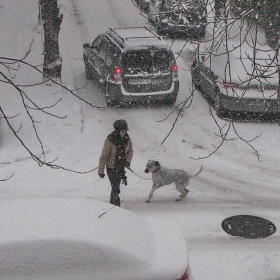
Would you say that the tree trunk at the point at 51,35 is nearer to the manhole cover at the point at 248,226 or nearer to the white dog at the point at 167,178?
the white dog at the point at 167,178

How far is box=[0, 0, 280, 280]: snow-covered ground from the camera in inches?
320

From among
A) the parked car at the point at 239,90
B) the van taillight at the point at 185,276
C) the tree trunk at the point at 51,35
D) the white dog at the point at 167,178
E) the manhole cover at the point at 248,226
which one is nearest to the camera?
the van taillight at the point at 185,276

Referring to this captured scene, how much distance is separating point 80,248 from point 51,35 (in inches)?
422

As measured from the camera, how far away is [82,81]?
16562 mm

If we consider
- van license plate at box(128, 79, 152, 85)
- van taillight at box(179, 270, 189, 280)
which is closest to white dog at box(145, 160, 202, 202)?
van taillight at box(179, 270, 189, 280)

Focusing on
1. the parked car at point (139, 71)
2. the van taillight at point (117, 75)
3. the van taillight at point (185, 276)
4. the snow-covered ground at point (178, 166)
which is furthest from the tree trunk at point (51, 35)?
the van taillight at point (185, 276)

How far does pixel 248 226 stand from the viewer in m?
8.95

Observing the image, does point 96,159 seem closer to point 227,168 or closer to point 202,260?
point 227,168

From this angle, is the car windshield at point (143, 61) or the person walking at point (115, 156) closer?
the person walking at point (115, 156)

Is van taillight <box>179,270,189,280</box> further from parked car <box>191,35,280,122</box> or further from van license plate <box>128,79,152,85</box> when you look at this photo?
van license plate <box>128,79,152,85</box>

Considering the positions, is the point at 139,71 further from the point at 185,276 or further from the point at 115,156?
the point at 185,276

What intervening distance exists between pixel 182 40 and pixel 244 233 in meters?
13.5

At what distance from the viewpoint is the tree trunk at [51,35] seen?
48.3 feet

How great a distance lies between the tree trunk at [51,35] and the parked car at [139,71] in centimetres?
145
